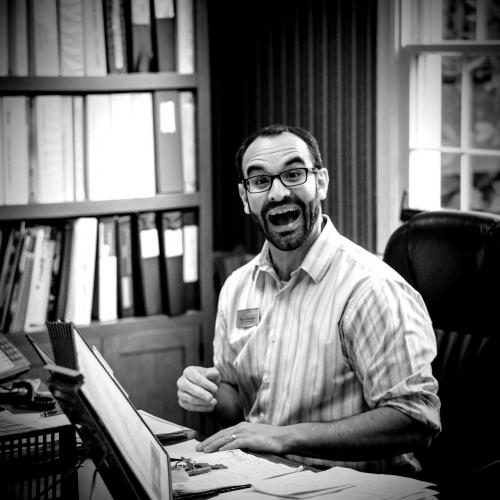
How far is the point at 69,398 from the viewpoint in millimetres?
995

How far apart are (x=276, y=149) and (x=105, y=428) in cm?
106

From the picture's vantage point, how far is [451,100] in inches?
105

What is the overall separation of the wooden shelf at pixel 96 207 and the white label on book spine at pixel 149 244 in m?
0.08

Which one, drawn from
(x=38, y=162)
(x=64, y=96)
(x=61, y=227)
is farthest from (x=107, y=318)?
(x=64, y=96)

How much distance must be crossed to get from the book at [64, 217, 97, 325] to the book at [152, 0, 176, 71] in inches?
24.8

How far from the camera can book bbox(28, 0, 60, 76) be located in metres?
2.73

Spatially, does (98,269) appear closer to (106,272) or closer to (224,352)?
(106,272)

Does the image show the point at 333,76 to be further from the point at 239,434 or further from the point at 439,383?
the point at 239,434

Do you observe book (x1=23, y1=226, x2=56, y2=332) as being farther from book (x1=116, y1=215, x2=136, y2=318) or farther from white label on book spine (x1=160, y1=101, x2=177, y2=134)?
white label on book spine (x1=160, y1=101, x2=177, y2=134)

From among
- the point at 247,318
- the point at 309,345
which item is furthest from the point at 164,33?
the point at 309,345

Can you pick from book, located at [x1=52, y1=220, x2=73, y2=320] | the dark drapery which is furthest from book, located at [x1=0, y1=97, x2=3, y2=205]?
the dark drapery

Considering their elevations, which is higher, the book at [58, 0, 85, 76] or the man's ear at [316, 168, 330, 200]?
the book at [58, 0, 85, 76]

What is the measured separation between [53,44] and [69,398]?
6.66 feet

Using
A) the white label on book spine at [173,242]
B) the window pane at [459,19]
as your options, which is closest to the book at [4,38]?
the white label on book spine at [173,242]
